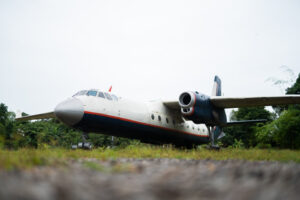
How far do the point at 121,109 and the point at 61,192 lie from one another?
886cm

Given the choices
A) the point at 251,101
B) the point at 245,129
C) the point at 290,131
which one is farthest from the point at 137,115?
the point at 245,129

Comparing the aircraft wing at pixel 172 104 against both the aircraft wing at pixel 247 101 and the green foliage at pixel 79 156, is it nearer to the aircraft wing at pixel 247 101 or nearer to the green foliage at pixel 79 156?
the aircraft wing at pixel 247 101

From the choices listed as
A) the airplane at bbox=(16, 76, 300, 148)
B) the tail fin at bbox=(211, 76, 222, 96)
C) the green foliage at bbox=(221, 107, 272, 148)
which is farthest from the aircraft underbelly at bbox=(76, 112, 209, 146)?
the green foliage at bbox=(221, 107, 272, 148)

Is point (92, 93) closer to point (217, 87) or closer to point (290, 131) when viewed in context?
point (217, 87)

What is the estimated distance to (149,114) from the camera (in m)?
11.1

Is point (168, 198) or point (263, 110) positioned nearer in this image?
point (168, 198)

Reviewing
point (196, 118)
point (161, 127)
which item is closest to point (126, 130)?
point (161, 127)

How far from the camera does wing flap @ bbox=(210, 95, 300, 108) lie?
11.0 metres

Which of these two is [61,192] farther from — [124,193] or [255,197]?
[255,197]

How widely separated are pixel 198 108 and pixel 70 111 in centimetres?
570

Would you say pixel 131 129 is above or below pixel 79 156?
above

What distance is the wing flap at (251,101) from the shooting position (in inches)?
432

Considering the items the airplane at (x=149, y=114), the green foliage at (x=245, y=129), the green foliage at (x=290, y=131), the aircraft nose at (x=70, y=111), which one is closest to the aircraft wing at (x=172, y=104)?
the airplane at (x=149, y=114)

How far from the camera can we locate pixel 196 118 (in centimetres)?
1073
